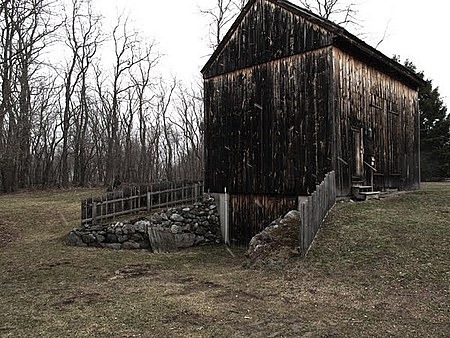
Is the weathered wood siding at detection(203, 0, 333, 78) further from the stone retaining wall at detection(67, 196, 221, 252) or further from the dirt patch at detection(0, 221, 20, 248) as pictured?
the dirt patch at detection(0, 221, 20, 248)

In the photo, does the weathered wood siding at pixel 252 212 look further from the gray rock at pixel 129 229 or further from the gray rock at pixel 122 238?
the gray rock at pixel 122 238

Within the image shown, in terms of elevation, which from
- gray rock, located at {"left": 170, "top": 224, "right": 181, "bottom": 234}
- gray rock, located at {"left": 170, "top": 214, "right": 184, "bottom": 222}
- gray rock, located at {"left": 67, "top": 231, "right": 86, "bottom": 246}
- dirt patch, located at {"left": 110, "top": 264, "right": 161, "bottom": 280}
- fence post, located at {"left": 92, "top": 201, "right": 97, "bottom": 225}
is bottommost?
dirt patch, located at {"left": 110, "top": 264, "right": 161, "bottom": 280}

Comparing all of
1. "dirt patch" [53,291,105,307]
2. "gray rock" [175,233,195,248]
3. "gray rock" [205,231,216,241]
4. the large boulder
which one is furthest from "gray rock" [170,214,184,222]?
"dirt patch" [53,291,105,307]

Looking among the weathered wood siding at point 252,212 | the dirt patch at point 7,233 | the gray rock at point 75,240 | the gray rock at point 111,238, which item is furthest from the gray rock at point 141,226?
the dirt patch at point 7,233

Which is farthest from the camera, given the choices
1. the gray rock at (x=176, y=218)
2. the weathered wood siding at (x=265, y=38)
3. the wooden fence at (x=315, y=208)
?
the gray rock at (x=176, y=218)

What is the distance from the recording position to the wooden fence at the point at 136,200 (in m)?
14.5

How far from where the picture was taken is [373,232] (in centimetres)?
1043

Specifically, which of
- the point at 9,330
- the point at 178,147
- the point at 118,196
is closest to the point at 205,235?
the point at 118,196

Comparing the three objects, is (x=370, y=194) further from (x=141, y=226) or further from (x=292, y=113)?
(x=141, y=226)

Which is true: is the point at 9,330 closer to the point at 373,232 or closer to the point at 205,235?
the point at 373,232

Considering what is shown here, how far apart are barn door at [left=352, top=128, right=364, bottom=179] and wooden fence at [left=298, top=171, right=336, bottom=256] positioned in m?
1.76

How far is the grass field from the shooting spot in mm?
6055

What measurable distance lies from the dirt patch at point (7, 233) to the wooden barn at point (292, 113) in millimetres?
7520

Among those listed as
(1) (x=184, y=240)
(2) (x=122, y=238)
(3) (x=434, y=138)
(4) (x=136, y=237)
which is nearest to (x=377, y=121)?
(1) (x=184, y=240)
